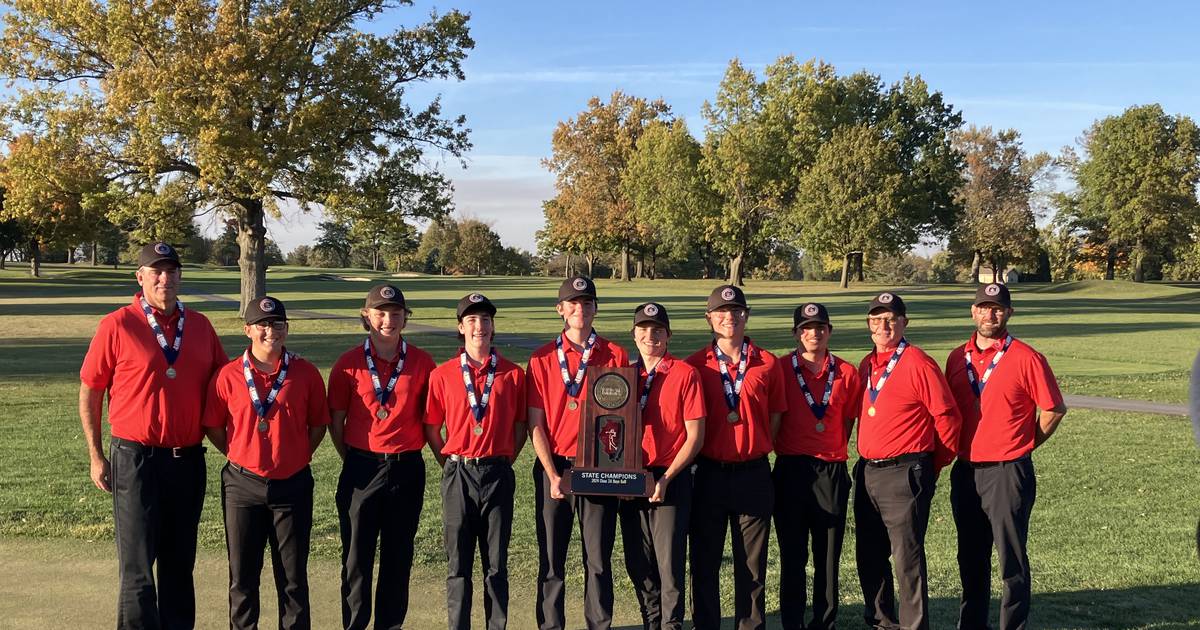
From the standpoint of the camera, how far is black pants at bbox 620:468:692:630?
565 cm

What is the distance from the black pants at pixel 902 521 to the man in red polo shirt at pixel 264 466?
130 inches

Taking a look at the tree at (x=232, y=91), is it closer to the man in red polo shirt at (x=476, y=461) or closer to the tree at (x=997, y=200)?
the man in red polo shirt at (x=476, y=461)

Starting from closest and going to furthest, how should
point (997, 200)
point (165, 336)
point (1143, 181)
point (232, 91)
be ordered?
point (165, 336) → point (232, 91) → point (1143, 181) → point (997, 200)

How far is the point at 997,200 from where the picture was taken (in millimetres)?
80625

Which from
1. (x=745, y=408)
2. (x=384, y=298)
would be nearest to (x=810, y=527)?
(x=745, y=408)

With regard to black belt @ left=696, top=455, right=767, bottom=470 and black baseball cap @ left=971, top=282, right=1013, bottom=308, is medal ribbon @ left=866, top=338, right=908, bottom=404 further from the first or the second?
black belt @ left=696, top=455, right=767, bottom=470

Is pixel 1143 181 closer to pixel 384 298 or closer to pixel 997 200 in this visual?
pixel 997 200

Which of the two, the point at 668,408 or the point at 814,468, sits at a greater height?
the point at 668,408

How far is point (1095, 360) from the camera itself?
22.4 meters

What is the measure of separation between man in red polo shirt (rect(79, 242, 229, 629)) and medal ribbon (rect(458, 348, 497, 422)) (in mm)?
1484

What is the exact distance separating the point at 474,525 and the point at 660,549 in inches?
42.9

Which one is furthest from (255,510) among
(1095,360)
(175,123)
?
(175,123)

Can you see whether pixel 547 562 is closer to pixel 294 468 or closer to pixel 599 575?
pixel 599 575

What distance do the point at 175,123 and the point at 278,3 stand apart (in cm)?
514
